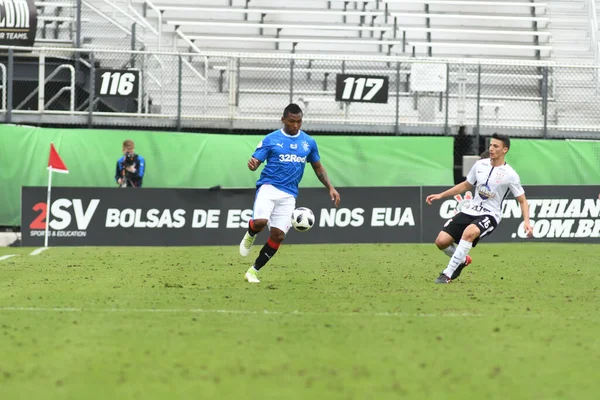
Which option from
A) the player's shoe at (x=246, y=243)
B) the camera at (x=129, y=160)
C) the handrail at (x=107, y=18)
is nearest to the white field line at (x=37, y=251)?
the camera at (x=129, y=160)

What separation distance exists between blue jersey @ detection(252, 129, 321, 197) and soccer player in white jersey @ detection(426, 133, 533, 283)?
168cm

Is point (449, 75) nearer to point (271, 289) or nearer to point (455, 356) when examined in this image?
point (271, 289)

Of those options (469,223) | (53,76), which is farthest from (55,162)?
(469,223)

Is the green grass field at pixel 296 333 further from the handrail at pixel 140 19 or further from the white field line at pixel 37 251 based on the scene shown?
the handrail at pixel 140 19

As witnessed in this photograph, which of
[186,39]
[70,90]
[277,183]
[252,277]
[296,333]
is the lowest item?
[252,277]

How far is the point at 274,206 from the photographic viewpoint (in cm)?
1259

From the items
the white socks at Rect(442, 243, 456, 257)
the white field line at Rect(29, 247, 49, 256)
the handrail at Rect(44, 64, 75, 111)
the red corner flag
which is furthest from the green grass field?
the handrail at Rect(44, 64, 75, 111)

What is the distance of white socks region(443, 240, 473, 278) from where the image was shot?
12484 mm

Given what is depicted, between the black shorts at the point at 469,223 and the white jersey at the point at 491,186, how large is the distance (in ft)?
0.22

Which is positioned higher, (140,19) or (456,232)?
(140,19)

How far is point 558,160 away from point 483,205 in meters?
11.6

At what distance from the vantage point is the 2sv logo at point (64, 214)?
69.4ft

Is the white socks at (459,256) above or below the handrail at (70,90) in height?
below

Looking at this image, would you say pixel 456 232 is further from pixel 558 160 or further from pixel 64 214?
pixel 558 160
